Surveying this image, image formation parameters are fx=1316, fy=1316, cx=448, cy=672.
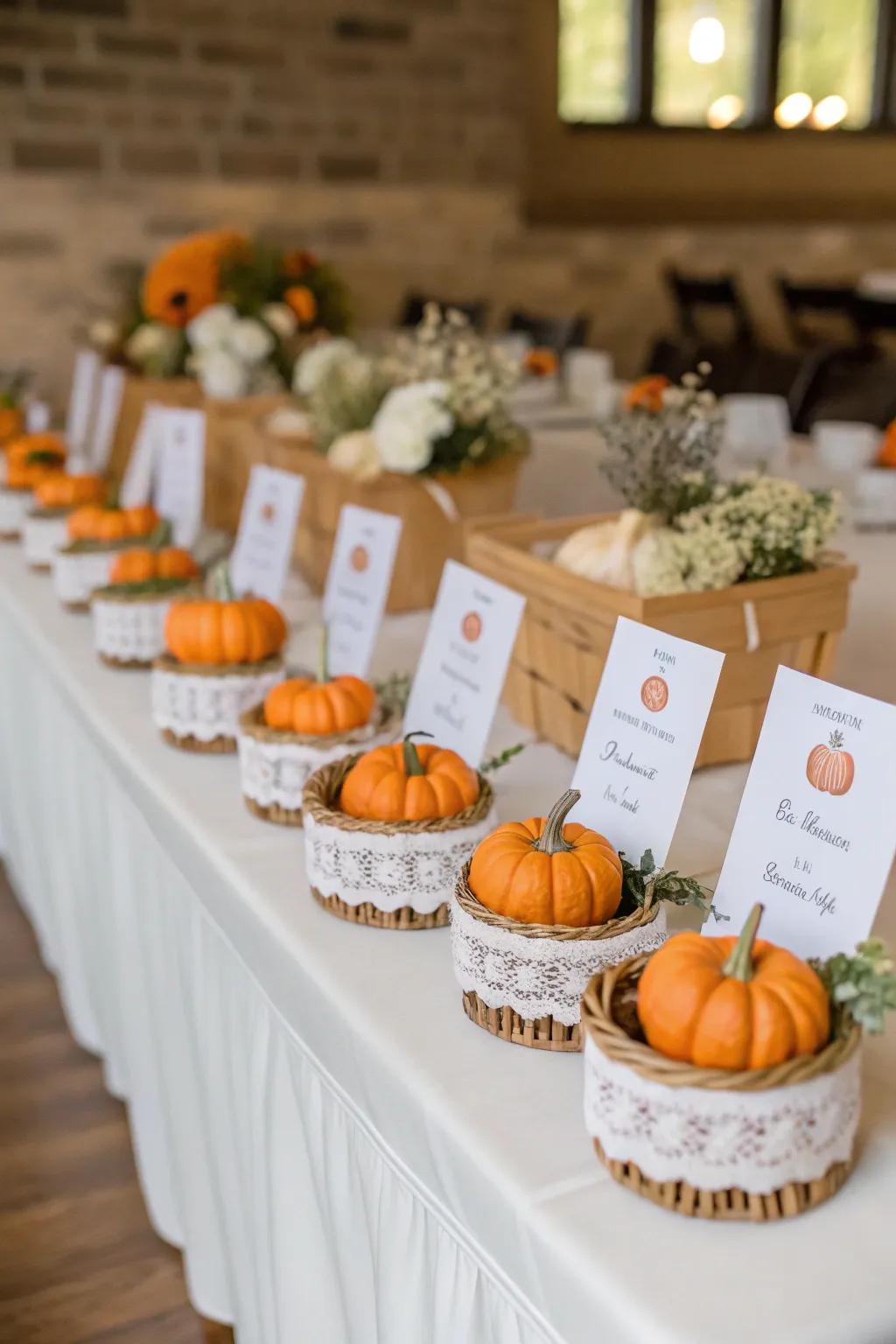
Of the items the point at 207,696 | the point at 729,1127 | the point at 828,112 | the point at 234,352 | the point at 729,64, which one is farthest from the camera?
the point at 828,112

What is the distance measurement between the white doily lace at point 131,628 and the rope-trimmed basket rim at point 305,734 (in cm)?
48

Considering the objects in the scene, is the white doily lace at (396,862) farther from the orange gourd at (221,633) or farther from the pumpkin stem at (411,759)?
the orange gourd at (221,633)

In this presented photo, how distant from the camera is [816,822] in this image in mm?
863

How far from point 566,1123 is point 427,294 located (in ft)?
17.7

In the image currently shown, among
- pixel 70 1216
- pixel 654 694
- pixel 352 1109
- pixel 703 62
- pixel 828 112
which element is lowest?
pixel 70 1216

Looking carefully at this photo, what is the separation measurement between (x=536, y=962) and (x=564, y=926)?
32 millimetres

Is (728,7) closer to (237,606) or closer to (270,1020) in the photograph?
(237,606)

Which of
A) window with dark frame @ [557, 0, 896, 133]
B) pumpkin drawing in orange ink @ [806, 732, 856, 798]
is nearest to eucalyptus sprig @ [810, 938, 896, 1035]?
pumpkin drawing in orange ink @ [806, 732, 856, 798]

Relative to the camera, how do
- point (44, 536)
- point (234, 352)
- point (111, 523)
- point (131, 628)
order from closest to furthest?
point (131, 628) < point (111, 523) < point (44, 536) < point (234, 352)

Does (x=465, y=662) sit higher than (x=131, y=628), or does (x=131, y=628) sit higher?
(x=465, y=662)

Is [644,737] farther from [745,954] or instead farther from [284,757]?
[284,757]

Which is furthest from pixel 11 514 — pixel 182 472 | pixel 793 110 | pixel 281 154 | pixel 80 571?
pixel 793 110

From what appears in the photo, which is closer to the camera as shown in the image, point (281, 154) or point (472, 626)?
point (472, 626)

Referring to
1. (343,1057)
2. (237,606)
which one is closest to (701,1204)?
(343,1057)
